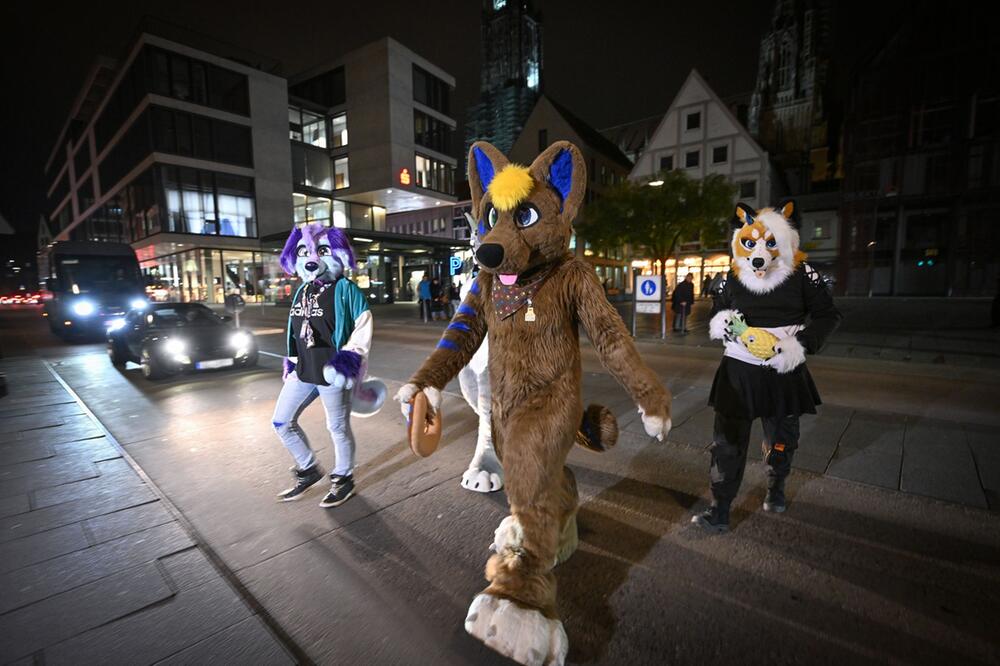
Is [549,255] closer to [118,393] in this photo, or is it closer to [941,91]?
[118,393]

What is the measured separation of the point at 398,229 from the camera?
50438 mm

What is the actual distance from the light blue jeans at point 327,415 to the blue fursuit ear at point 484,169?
72.7 inches

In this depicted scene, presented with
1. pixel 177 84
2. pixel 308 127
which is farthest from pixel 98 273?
pixel 308 127

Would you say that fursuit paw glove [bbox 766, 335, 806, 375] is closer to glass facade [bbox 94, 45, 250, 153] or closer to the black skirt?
the black skirt

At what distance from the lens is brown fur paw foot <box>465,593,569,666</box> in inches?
71.2

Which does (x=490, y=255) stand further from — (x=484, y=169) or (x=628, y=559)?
(x=628, y=559)

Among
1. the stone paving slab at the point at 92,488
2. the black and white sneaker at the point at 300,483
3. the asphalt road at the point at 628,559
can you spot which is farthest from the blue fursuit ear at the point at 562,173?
the stone paving slab at the point at 92,488

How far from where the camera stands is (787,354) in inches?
111

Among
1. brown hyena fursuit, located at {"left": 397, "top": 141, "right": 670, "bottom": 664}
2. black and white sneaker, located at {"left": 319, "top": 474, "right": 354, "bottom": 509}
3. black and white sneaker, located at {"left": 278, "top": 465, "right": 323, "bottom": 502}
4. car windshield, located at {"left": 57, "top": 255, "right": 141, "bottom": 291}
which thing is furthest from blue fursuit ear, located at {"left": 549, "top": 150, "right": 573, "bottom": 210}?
car windshield, located at {"left": 57, "top": 255, "right": 141, "bottom": 291}

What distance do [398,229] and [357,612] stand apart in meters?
50.7

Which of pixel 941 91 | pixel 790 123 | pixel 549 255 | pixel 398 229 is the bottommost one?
pixel 549 255

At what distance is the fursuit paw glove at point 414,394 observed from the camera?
2.22 m

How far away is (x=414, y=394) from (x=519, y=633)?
109 centimetres

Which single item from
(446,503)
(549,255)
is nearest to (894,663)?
(549,255)
